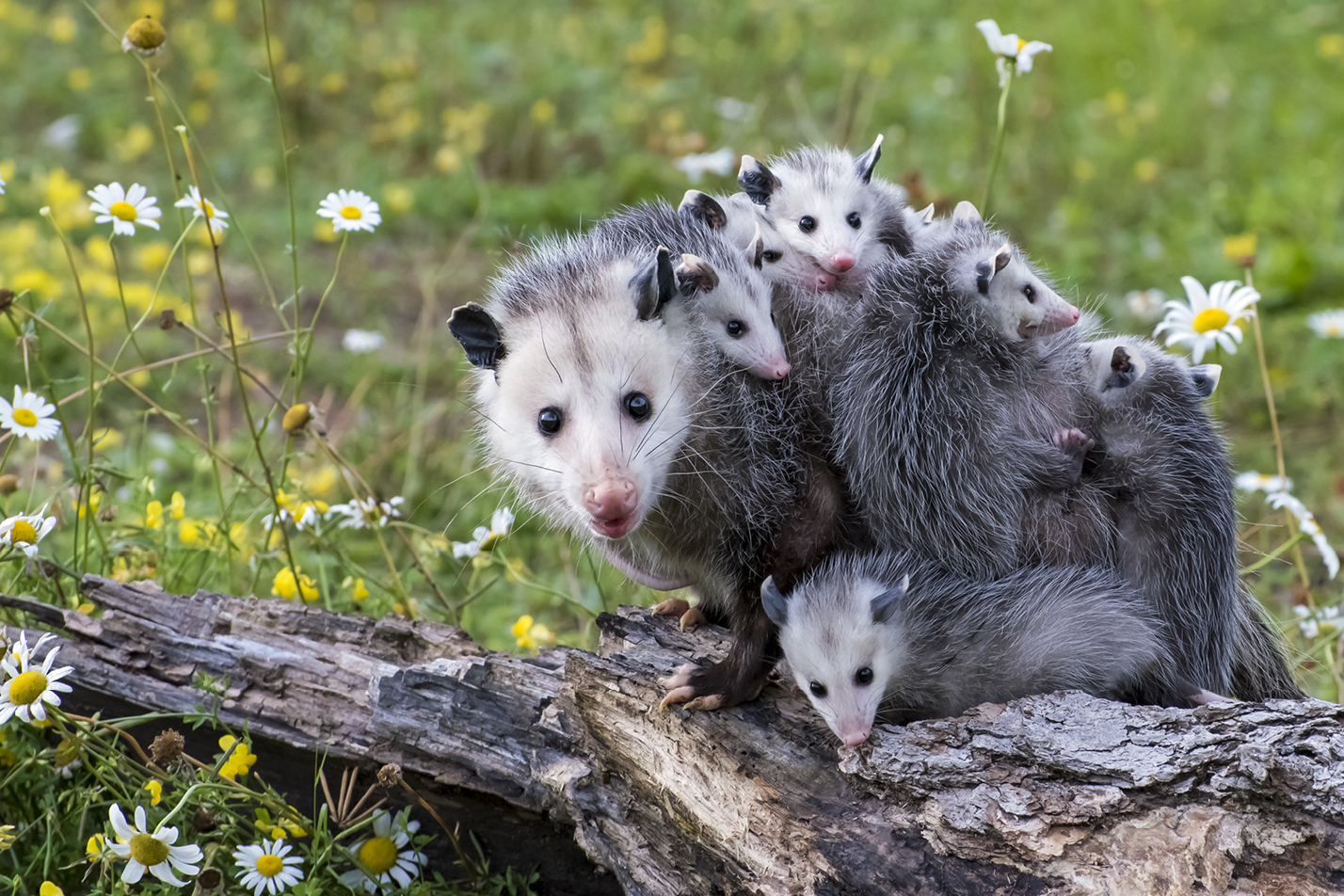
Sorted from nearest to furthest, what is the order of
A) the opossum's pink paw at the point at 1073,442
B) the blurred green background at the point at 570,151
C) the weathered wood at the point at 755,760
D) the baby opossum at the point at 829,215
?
the weathered wood at the point at 755,760 → the opossum's pink paw at the point at 1073,442 → the baby opossum at the point at 829,215 → the blurred green background at the point at 570,151

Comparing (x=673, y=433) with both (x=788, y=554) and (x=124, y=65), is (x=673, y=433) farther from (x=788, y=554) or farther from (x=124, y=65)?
(x=124, y=65)

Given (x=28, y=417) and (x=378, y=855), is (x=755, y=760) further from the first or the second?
(x=28, y=417)

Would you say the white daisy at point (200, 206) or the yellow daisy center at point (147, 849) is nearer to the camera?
the yellow daisy center at point (147, 849)

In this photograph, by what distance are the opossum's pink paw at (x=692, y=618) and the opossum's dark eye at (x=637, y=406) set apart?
1.56 ft

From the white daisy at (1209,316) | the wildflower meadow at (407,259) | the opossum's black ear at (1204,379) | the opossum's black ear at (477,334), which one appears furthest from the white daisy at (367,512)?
the white daisy at (1209,316)

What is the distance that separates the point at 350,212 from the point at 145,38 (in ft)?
1.49

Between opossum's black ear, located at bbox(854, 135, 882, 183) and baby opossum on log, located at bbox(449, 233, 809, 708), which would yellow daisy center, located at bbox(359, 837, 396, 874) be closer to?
baby opossum on log, located at bbox(449, 233, 809, 708)

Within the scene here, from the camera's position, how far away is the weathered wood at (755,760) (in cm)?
136

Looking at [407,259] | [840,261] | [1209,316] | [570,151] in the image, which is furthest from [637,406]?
[570,151]

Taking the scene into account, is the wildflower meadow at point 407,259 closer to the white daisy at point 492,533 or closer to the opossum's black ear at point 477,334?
the white daisy at point 492,533

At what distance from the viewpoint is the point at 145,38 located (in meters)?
1.78

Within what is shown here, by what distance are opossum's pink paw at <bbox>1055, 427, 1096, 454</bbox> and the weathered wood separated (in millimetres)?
374

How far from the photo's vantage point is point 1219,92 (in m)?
4.80

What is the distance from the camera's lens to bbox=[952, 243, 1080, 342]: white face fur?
1811 mm
